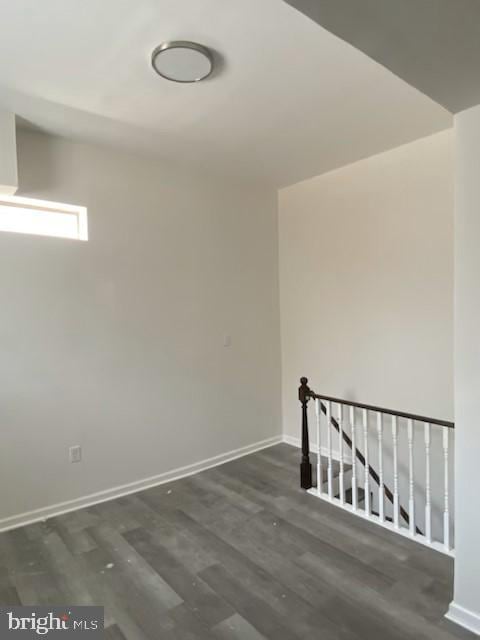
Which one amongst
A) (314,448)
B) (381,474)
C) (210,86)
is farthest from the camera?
(314,448)

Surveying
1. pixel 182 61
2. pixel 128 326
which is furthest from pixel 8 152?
pixel 128 326

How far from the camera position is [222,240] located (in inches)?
156

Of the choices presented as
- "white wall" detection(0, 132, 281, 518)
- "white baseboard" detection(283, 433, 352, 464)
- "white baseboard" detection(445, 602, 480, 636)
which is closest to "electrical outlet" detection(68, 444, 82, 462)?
"white wall" detection(0, 132, 281, 518)

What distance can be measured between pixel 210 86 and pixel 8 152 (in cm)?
134

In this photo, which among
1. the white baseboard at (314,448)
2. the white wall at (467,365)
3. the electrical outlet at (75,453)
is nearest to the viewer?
the white wall at (467,365)

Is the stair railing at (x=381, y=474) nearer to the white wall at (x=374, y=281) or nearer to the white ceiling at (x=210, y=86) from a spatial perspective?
the white wall at (x=374, y=281)

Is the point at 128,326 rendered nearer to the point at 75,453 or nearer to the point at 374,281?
the point at 75,453

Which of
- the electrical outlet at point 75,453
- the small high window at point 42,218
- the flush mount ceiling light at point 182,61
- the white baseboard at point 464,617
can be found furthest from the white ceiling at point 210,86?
the white baseboard at point 464,617

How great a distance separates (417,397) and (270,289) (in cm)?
181

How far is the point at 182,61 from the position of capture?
2.01m

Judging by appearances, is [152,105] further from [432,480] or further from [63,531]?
[432,480]

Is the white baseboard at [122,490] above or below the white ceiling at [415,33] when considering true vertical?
below

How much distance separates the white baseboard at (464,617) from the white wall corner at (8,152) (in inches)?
131

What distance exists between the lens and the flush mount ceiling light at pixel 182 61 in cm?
192
